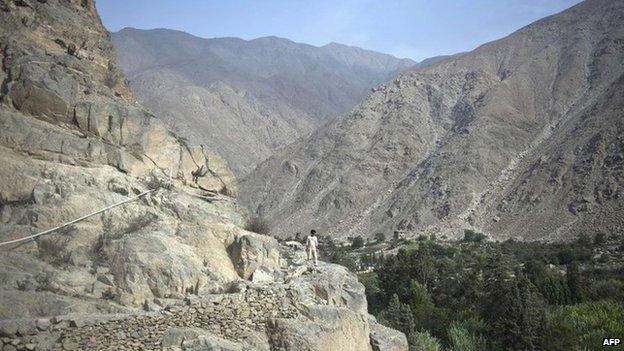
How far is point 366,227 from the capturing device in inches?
2835

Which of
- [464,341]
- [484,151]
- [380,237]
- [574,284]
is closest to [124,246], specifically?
[464,341]

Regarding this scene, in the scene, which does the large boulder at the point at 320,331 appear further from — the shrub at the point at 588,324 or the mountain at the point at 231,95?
the mountain at the point at 231,95

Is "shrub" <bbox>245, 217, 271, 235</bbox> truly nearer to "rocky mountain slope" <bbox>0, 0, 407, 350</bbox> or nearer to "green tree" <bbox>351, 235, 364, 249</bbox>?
"rocky mountain slope" <bbox>0, 0, 407, 350</bbox>

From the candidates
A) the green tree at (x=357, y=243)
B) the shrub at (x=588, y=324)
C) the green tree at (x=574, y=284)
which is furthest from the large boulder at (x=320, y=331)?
the green tree at (x=357, y=243)

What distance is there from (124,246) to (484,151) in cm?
7271

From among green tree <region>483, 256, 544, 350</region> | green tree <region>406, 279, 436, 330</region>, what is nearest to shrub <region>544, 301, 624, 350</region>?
green tree <region>483, 256, 544, 350</region>

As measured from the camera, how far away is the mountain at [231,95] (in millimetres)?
105562

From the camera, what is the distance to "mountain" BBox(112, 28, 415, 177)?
105562mm

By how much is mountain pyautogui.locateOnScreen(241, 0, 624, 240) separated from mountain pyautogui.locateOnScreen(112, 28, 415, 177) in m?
19.7

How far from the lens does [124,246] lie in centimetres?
1073

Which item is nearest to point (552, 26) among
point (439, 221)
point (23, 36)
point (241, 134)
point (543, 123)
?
point (543, 123)

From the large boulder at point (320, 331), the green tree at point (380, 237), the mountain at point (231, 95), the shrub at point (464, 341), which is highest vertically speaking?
the mountain at point (231, 95)

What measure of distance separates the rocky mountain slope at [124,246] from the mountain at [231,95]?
77.6 m

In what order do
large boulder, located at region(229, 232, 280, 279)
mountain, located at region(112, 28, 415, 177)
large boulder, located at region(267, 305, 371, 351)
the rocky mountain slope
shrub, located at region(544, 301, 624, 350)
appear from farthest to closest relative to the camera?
mountain, located at region(112, 28, 415, 177) → shrub, located at region(544, 301, 624, 350) → large boulder, located at region(229, 232, 280, 279) → large boulder, located at region(267, 305, 371, 351) → the rocky mountain slope
